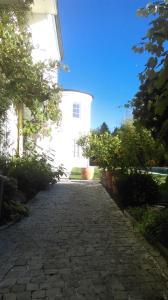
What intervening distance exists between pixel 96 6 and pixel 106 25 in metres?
1.58

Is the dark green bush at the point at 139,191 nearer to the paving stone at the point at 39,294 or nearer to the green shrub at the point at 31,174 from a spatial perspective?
the green shrub at the point at 31,174

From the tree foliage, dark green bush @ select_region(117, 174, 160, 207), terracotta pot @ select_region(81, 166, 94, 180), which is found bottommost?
dark green bush @ select_region(117, 174, 160, 207)

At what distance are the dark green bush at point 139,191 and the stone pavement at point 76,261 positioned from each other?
1.19 m

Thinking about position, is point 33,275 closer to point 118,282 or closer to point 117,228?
point 118,282

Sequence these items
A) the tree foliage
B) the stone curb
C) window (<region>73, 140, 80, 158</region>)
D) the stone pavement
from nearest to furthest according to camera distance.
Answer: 1. the stone pavement
2. the stone curb
3. the tree foliage
4. window (<region>73, 140, 80, 158</region>)

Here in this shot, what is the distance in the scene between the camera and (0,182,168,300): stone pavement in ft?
13.5

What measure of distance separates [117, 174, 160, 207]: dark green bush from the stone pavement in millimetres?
1185

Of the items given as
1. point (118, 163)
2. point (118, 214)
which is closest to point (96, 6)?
point (118, 163)

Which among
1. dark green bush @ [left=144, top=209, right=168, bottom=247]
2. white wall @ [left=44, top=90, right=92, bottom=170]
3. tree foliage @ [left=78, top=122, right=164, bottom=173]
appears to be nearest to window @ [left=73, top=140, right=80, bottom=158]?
white wall @ [left=44, top=90, right=92, bottom=170]

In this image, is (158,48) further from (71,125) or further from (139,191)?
(71,125)

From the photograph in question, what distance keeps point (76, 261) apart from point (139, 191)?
487 centimetres

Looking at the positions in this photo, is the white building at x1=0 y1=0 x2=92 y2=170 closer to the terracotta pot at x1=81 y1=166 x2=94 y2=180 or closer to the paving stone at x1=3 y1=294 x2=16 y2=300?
the terracotta pot at x1=81 y1=166 x2=94 y2=180

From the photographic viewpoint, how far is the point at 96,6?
1312 cm

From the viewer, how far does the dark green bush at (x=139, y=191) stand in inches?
382
